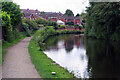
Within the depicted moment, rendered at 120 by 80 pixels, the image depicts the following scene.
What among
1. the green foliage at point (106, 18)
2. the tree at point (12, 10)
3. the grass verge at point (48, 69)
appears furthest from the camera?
the green foliage at point (106, 18)

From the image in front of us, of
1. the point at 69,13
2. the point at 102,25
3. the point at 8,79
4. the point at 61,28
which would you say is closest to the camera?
the point at 8,79

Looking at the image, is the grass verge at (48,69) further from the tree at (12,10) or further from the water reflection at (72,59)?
the tree at (12,10)

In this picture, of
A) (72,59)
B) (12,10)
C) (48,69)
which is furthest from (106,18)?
(48,69)

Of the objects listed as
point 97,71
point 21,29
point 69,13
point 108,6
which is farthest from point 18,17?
point 69,13

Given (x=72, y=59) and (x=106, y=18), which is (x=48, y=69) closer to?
(x=72, y=59)

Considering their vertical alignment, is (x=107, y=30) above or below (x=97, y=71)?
above

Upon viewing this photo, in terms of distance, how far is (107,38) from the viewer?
116 ft

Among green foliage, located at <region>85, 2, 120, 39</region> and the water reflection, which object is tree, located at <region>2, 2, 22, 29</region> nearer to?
the water reflection

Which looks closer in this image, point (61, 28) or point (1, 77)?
point (1, 77)

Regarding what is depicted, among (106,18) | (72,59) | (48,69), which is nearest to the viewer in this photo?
(48,69)

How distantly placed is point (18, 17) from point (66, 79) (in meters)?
18.1

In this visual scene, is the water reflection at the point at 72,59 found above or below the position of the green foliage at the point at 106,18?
below

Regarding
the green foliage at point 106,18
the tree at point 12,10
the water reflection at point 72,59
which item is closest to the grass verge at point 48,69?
the water reflection at point 72,59

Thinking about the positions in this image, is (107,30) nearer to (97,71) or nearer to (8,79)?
(97,71)
